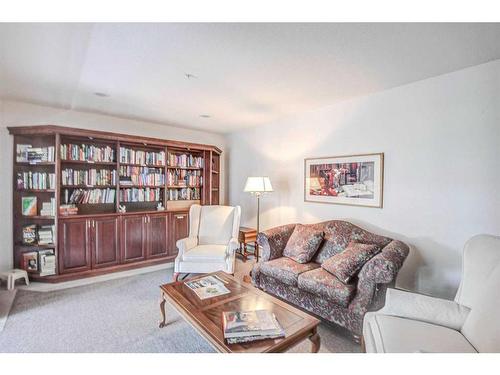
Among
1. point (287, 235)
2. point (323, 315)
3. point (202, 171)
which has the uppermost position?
point (202, 171)

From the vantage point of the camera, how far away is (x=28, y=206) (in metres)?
3.07

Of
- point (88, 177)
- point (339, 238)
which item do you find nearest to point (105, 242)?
point (88, 177)

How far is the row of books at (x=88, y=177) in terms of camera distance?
3.19 metres

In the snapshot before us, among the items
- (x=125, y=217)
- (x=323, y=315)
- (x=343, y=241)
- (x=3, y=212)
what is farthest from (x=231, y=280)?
(x=3, y=212)

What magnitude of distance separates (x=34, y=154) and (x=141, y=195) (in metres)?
1.37

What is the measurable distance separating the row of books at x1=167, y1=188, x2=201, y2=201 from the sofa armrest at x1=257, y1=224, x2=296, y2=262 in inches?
76.4

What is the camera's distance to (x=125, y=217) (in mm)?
3449

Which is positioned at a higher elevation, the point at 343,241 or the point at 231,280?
the point at 343,241

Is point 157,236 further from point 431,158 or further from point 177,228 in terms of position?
point 431,158

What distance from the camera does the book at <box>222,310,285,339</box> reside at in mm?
1367

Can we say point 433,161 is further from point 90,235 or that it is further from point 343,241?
point 90,235

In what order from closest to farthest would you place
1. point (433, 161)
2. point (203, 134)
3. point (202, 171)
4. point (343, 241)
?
1. point (433, 161)
2. point (343, 241)
3. point (202, 171)
4. point (203, 134)
